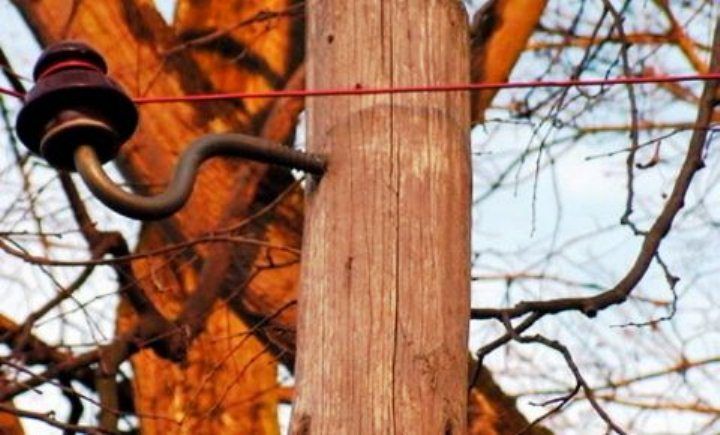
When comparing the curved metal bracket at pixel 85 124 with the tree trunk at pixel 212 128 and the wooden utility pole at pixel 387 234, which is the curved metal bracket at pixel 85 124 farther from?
the tree trunk at pixel 212 128

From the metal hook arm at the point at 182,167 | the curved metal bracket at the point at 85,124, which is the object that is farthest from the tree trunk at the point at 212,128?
the curved metal bracket at the point at 85,124

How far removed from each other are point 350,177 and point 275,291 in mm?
3457

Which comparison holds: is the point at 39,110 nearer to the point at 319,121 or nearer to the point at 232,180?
the point at 319,121

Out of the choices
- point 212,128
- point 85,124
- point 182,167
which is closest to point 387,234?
point 182,167

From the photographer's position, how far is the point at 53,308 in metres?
5.55

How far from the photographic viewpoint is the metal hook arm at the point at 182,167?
8.33 feet

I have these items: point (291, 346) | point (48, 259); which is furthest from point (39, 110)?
point (48, 259)

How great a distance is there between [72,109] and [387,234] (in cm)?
51

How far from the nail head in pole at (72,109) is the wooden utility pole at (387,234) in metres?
0.35

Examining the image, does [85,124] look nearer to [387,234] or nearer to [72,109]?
[72,109]

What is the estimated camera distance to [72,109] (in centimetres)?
255

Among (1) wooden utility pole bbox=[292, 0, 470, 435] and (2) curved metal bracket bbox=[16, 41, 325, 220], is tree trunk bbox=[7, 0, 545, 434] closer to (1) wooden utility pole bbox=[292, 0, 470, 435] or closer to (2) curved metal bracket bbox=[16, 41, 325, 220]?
(1) wooden utility pole bbox=[292, 0, 470, 435]

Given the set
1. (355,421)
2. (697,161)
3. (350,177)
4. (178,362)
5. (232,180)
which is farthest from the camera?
(232,180)

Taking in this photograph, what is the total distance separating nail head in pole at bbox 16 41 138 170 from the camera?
100 inches
